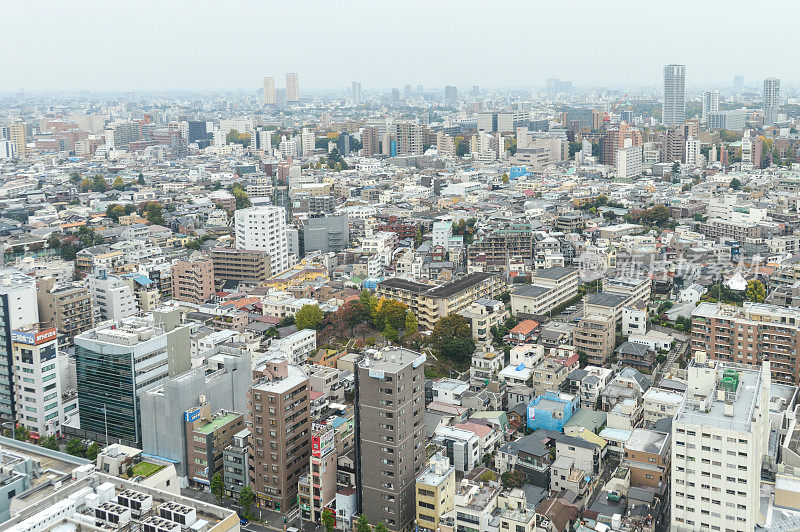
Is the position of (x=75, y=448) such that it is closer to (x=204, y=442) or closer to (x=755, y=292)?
(x=204, y=442)

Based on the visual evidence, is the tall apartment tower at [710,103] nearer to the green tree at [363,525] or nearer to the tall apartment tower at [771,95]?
the tall apartment tower at [771,95]

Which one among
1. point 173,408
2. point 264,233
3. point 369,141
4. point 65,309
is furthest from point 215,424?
point 369,141

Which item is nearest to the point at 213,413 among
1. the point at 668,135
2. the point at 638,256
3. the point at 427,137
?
the point at 638,256

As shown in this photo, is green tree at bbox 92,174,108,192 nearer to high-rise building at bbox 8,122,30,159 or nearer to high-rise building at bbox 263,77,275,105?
high-rise building at bbox 8,122,30,159

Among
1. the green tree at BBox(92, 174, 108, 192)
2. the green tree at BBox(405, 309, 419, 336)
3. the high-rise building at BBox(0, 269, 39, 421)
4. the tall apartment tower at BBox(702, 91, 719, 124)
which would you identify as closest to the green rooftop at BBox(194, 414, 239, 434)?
the high-rise building at BBox(0, 269, 39, 421)

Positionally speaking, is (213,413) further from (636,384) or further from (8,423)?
(636,384)

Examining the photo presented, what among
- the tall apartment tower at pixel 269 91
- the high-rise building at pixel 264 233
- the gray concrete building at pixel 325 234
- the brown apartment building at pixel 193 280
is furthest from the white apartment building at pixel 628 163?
the tall apartment tower at pixel 269 91
